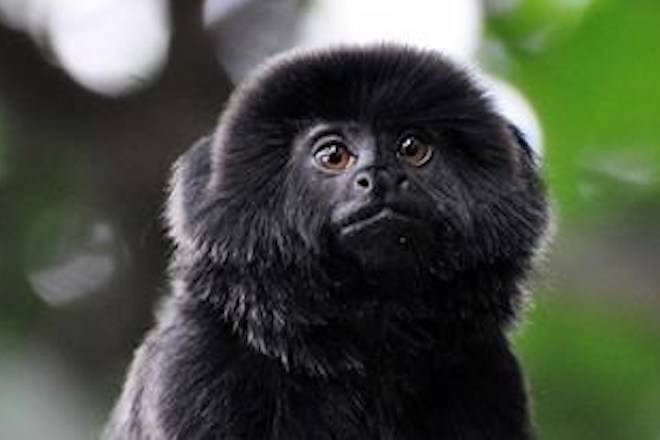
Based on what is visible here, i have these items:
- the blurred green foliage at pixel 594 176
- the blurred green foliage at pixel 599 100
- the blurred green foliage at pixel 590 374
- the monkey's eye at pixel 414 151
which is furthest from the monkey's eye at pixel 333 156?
the blurred green foliage at pixel 590 374

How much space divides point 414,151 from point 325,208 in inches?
A: 9.2

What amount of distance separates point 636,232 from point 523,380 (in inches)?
54.9

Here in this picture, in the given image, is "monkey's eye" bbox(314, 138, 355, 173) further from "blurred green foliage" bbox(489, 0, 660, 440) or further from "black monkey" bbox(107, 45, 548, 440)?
"blurred green foliage" bbox(489, 0, 660, 440)

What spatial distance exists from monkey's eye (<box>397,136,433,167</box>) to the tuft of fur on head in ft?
0.16

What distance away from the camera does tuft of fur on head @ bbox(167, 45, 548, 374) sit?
5316 millimetres

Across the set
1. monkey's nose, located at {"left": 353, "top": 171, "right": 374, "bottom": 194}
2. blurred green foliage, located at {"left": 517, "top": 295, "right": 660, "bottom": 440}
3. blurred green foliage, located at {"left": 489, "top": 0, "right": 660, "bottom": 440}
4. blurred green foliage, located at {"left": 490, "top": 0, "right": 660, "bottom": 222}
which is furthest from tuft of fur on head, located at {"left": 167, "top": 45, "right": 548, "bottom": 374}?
blurred green foliage, located at {"left": 517, "top": 295, "right": 660, "bottom": 440}

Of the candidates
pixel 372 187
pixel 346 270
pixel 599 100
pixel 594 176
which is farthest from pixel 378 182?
pixel 594 176

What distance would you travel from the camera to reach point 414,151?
530 centimetres

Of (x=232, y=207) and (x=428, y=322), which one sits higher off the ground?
(x=232, y=207)

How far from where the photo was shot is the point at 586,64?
646 centimetres

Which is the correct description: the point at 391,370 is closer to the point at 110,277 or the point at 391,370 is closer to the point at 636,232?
the point at 636,232

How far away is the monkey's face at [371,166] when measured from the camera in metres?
5.23

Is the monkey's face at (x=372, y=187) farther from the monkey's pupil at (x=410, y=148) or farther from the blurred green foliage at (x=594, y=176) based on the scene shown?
the blurred green foliage at (x=594, y=176)

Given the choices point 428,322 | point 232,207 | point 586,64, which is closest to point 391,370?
point 428,322
